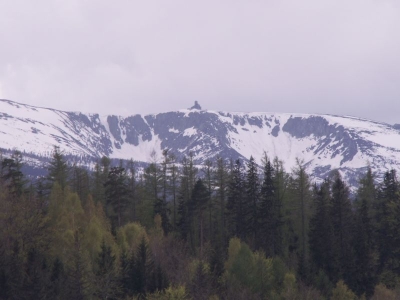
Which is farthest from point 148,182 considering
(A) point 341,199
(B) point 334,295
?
(B) point 334,295

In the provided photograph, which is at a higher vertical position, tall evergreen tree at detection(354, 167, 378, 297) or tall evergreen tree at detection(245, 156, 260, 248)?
tall evergreen tree at detection(245, 156, 260, 248)

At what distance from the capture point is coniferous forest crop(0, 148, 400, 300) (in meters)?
40.9

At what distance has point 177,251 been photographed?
2196 inches

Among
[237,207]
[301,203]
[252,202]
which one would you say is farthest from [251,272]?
[301,203]

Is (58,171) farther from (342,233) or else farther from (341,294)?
(341,294)

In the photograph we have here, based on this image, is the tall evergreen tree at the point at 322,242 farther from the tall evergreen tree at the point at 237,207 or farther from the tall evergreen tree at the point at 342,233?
the tall evergreen tree at the point at 237,207

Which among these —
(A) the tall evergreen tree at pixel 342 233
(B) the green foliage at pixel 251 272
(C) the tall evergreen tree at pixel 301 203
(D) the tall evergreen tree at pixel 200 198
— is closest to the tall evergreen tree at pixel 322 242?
(A) the tall evergreen tree at pixel 342 233

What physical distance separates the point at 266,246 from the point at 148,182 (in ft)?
54.3

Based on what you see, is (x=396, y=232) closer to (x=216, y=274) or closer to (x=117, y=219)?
(x=216, y=274)

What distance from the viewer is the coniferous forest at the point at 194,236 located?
40.9 meters

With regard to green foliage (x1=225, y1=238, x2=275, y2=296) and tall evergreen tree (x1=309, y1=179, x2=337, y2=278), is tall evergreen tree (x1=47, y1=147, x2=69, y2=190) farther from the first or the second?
tall evergreen tree (x1=309, y1=179, x2=337, y2=278)

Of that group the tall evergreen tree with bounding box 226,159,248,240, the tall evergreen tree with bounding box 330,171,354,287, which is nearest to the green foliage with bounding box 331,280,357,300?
the tall evergreen tree with bounding box 330,171,354,287

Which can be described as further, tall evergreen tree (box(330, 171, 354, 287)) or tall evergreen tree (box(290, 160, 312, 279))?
tall evergreen tree (box(290, 160, 312, 279))

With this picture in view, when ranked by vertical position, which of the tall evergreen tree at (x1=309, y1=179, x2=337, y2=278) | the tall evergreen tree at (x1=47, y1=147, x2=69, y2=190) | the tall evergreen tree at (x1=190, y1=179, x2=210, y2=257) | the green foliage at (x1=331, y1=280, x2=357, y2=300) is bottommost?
the green foliage at (x1=331, y1=280, x2=357, y2=300)
